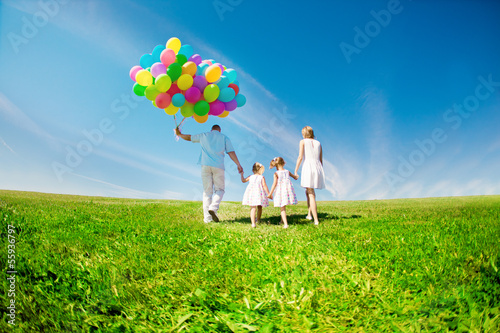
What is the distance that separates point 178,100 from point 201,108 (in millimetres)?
692

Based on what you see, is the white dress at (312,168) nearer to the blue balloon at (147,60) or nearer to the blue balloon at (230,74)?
the blue balloon at (230,74)

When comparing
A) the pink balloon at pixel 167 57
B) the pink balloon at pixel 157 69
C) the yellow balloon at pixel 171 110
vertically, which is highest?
the pink balloon at pixel 167 57

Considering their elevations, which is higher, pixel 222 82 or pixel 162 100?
pixel 222 82

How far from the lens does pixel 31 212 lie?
7.20 metres

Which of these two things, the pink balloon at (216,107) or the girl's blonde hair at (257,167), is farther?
the girl's blonde hair at (257,167)

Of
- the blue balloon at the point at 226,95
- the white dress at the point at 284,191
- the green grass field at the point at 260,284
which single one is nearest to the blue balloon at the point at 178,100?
the blue balloon at the point at 226,95

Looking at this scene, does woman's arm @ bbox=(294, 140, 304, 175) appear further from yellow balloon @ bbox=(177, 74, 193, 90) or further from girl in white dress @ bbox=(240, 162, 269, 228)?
yellow balloon @ bbox=(177, 74, 193, 90)

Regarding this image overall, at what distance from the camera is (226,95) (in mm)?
8500

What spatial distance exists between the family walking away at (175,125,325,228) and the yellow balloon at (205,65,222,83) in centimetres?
155

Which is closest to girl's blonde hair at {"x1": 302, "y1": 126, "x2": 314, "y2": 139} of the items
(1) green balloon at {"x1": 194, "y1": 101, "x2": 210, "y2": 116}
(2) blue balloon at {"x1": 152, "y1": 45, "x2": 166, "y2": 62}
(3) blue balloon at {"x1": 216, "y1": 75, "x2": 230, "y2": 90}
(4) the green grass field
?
(3) blue balloon at {"x1": 216, "y1": 75, "x2": 230, "y2": 90}

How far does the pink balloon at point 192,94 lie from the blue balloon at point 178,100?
6.6 inches

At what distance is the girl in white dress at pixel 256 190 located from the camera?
8.14 m

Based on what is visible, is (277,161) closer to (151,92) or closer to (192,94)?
(192,94)

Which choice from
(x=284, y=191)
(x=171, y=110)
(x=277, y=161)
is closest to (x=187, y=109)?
(x=171, y=110)
